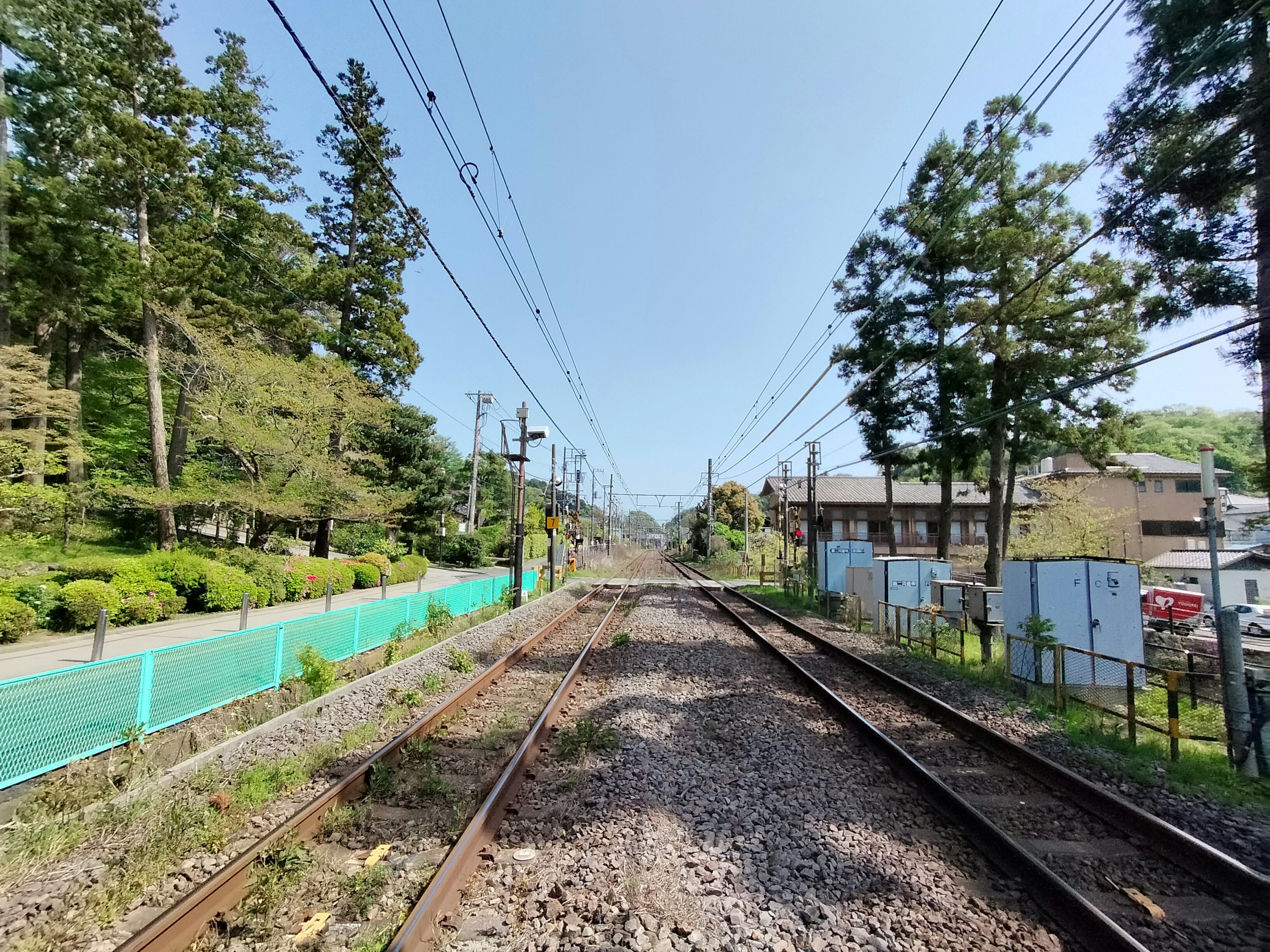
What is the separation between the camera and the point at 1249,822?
4.84 m

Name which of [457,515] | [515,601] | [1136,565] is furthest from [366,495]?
[457,515]

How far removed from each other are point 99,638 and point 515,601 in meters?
12.5

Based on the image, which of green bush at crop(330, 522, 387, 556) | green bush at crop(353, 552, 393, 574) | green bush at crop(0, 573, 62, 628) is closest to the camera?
green bush at crop(0, 573, 62, 628)

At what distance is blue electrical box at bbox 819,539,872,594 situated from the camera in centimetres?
2045

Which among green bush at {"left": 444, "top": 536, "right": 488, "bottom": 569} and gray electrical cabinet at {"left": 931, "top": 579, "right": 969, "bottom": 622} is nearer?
gray electrical cabinet at {"left": 931, "top": 579, "right": 969, "bottom": 622}

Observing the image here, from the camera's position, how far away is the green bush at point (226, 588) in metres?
14.5

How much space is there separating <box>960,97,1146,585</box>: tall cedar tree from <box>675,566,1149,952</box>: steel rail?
42.2 ft

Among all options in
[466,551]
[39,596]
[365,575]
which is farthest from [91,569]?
[466,551]

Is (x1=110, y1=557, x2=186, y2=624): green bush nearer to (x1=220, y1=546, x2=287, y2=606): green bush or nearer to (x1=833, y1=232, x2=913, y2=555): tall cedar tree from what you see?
(x1=220, y1=546, x2=287, y2=606): green bush

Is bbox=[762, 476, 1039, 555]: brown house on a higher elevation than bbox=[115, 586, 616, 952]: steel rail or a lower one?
higher

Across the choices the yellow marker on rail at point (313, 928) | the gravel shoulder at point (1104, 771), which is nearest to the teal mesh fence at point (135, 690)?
the yellow marker on rail at point (313, 928)

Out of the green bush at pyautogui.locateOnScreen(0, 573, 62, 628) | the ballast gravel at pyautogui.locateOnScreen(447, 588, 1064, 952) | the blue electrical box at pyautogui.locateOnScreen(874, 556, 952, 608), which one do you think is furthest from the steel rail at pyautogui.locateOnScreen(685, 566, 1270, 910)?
the green bush at pyautogui.locateOnScreen(0, 573, 62, 628)

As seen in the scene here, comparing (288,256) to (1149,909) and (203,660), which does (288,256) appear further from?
(1149,909)

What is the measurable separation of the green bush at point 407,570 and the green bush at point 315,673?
16460 mm
